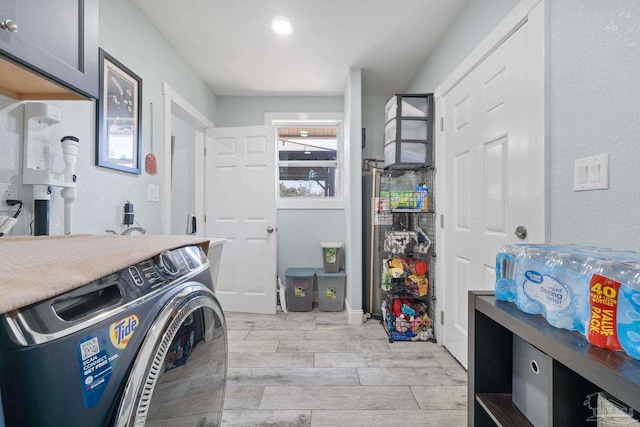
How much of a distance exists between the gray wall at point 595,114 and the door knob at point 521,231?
149mm

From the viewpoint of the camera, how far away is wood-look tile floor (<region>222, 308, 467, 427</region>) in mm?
1559

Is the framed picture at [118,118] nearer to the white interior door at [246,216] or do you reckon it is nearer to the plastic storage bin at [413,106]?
the white interior door at [246,216]

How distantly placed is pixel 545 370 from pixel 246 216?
2.87 metres

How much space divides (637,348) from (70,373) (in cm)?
106

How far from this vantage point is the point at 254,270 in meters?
3.29

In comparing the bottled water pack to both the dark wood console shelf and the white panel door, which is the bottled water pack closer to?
the dark wood console shelf

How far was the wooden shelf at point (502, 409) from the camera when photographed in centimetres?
96

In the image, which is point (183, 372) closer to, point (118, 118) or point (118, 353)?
point (118, 353)

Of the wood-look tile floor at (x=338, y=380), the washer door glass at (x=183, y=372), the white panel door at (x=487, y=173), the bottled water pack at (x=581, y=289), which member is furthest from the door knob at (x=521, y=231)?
the washer door glass at (x=183, y=372)

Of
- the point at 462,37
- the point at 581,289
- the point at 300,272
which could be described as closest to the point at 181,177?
the point at 300,272

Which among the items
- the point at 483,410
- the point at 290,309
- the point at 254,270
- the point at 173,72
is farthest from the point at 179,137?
the point at 483,410

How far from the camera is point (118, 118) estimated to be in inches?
72.6

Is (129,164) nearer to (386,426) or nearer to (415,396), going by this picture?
(386,426)

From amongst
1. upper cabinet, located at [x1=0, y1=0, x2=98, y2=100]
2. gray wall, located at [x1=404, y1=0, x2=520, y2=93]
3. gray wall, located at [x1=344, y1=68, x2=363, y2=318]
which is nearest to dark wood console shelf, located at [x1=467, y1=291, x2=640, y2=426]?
gray wall, located at [x1=404, y1=0, x2=520, y2=93]
